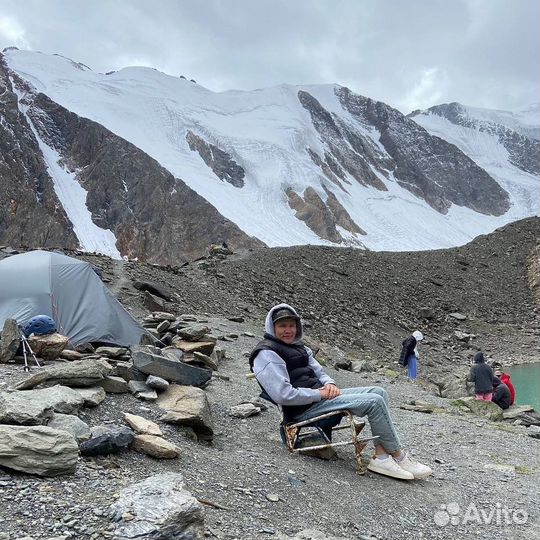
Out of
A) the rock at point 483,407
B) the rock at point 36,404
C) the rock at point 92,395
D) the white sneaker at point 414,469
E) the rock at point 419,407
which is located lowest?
the rock at point 419,407

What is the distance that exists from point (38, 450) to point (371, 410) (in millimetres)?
3086

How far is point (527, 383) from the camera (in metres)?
19.9

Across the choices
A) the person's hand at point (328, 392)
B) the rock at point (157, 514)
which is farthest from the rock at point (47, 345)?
the rock at point (157, 514)

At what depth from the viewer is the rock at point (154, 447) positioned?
466 cm

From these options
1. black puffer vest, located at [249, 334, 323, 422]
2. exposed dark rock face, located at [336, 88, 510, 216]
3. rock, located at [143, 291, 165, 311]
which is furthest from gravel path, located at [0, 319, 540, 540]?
exposed dark rock face, located at [336, 88, 510, 216]

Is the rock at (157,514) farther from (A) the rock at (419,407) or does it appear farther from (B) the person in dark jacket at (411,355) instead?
(B) the person in dark jacket at (411,355)

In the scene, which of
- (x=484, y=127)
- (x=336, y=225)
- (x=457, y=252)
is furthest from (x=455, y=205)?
(x=457, y=252)

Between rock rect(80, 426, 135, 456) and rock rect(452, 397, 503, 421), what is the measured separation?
8.75 m

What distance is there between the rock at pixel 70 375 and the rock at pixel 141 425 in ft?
2.76

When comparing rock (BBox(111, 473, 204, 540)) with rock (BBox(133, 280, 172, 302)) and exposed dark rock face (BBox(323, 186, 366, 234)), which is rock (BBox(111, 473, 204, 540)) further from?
exposed dark rock face (BBox(323, 186, 366, 234))

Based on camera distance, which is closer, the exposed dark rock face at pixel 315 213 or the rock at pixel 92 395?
the rock at pixel 92 395

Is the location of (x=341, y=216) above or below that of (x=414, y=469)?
above

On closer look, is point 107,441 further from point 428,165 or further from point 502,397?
point 428,165

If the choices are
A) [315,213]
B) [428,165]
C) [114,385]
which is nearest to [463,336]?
[114,385]
